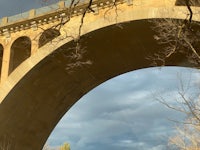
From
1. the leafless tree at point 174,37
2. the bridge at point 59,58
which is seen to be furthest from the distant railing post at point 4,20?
the leafless tree at point 174,37

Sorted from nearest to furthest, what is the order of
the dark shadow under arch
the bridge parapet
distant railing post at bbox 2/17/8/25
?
the bridge parapet → the dark shadow under arch → distant railing post at bbox 2/17/8/25

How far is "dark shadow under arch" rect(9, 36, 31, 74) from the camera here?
18.4 m

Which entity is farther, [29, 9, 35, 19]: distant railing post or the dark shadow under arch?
the dark shadow under arch

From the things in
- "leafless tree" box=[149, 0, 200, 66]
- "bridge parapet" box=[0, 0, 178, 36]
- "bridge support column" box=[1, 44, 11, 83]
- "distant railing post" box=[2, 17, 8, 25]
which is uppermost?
"distant railing post" box=[2, 17, 8, 25]

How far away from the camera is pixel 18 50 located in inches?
744

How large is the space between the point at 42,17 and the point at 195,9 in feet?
26.5

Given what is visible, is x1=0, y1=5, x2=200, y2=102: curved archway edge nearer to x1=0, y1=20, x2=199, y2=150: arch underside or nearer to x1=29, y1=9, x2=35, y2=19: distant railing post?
x1=0, y1=20, x2=199, y2=150: arch underside

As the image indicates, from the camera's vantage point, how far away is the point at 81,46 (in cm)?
1700

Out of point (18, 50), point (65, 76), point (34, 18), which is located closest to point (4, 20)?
point (18, 50)

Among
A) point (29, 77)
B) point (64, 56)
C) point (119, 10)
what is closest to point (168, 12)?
point (119, 10)

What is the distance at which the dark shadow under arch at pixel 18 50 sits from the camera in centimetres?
1839

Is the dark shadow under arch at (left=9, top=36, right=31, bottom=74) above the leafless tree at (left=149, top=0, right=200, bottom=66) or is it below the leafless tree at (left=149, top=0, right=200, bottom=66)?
above

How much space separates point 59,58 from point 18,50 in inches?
106

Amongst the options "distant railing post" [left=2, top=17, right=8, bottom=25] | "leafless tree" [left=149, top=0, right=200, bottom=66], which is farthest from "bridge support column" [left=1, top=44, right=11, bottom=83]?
"leafless tree" [left=149, top=0, right=200, bottom=66]
